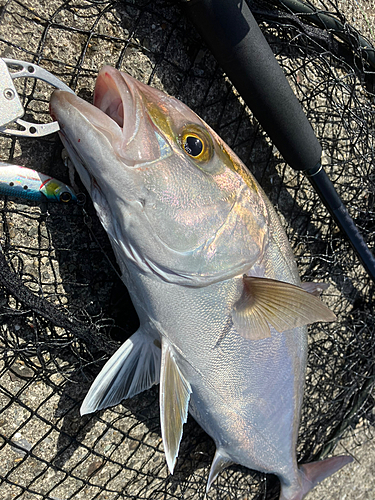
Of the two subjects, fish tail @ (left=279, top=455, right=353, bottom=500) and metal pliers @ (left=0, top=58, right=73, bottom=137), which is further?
fish tail @ (left=279, top=455, right=353, bottom=500)

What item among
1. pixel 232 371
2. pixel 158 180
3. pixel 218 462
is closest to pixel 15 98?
pixel 158 180

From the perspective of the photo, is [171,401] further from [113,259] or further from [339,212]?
[339,212]

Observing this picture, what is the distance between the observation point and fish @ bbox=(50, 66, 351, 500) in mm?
974

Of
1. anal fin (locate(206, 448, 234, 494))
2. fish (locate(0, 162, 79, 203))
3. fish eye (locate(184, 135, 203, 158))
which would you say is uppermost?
Answer: fish eye (locate(184, 135, 203, 158))

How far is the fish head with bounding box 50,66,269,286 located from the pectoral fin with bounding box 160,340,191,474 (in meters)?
0.30

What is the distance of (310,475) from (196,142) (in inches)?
63.1

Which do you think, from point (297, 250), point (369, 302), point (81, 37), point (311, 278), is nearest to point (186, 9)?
point (81, 37)

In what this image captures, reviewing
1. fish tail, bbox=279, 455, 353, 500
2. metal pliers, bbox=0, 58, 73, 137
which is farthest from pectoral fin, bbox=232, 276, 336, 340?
fish tail, bbox=279, 455, 353, 500

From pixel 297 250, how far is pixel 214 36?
1.03 meters

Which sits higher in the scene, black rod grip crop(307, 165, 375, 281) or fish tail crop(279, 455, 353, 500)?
black rod grip crop(307, 165, 375, 281)

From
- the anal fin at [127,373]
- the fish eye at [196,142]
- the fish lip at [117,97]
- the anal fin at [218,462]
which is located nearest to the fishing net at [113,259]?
the anal fin at [127,373]

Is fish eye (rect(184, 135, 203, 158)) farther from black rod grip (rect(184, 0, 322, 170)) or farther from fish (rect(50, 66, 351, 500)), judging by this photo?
black rod grip (rect(184, 0, 322, 170))

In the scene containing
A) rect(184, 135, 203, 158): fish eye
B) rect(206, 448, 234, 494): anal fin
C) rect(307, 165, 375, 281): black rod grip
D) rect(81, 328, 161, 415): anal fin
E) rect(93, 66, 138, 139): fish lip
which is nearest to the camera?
rect(93, 66, 138, 139): fish lip

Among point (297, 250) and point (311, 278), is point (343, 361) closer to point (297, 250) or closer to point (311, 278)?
point (311, 278)
